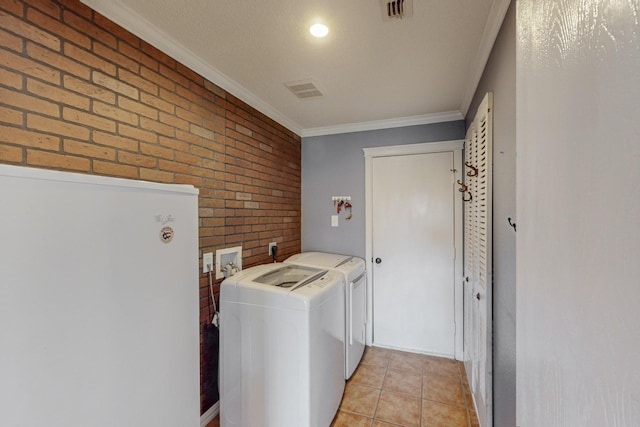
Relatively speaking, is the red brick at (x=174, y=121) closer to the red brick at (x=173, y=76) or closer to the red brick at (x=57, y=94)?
the red brick at (x=173, y=76)

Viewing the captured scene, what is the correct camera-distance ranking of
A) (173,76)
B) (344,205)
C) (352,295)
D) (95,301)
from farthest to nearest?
(344,205)
(352,295)
(173,76)
(95,301)

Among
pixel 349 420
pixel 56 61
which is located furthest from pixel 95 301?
pixel 349 420

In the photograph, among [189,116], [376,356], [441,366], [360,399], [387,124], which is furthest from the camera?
[387,124]

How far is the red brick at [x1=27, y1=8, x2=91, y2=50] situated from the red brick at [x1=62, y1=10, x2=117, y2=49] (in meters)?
0.02

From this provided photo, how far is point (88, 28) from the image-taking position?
120 centimetres

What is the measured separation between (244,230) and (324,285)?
2.78ft

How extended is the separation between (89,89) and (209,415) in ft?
6.80

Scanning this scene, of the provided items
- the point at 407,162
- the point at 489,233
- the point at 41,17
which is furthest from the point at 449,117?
the point at 41,17

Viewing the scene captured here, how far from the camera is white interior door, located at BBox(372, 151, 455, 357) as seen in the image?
104 inches

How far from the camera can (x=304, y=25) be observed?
140cm

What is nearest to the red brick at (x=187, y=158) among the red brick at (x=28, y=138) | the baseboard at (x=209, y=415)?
the red brick at (x=28, y=138)

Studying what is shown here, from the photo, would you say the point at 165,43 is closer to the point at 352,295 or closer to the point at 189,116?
the point at 189,116

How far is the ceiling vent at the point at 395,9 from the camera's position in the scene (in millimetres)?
1245

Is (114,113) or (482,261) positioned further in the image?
(482,261)
